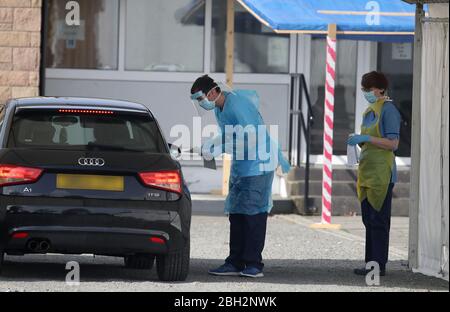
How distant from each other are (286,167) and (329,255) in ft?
7.15

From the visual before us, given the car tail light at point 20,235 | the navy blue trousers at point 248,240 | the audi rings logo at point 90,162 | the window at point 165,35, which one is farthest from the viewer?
the window at point 165,35

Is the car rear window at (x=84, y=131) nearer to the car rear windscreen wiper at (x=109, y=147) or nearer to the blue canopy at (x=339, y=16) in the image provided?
the car rear windscreen wiper at (x=109, y=147)

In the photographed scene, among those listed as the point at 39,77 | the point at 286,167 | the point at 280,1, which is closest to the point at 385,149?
the point at 286,167

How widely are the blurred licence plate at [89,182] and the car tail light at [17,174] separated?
0.19 metres

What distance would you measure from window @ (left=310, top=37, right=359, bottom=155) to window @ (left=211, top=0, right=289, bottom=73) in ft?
1.62

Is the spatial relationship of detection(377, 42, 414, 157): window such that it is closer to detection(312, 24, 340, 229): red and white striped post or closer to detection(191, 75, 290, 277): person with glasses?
detection(312, 24, 340, 229): red and white striped post

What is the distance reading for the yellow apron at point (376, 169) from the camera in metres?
11.5

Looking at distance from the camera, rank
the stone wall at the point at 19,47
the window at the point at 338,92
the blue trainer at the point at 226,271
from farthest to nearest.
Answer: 1. the window at the point at 338,92
2. the stone wall at the point at 19,47
3. the blue trainer at the point at 226,271

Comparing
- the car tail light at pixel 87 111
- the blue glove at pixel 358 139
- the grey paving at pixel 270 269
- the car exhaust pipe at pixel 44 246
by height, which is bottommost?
the grey paving at pixel 270 269

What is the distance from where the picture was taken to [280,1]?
57.2ft

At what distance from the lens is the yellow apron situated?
11453 mm

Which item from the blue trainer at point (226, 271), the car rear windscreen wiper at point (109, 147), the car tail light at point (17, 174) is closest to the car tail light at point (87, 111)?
the car rear windscreen wiper at point (109, 147)

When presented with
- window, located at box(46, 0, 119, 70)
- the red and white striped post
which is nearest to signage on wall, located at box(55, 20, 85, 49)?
window, located at box(46, 0, 119, 70)

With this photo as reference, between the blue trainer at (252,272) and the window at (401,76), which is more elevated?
the window at (401,76)
